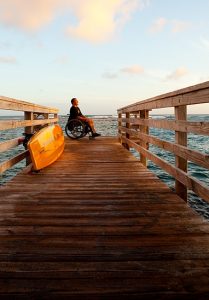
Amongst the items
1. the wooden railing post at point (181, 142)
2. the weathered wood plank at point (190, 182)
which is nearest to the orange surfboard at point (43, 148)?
the weathered wood plank at point (190, 182)

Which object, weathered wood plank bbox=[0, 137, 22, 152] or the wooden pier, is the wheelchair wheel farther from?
the wooden pier

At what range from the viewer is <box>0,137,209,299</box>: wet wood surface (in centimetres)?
181

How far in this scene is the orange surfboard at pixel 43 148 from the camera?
545cm

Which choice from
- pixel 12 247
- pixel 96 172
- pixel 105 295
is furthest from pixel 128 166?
pixel 105 295

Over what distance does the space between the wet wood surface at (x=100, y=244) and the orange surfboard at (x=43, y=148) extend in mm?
1108

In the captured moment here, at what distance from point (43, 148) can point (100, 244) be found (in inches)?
147

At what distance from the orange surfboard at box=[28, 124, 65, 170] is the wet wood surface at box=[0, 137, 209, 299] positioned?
1.11m

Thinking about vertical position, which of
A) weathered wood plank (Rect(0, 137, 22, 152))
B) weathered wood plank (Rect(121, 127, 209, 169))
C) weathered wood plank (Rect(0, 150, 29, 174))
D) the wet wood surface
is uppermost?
weathered wood plank (Rect(0, 137, 22, 152))

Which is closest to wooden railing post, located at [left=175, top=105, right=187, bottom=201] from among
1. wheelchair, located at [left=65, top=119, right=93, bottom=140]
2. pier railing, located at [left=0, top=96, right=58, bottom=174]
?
pier railing, located at [left=0, top=96, right=58, bottom=174]

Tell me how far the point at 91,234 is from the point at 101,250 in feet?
1.08

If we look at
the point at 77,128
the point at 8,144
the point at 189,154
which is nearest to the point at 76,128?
the point at 77,128

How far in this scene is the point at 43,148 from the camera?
5.86m

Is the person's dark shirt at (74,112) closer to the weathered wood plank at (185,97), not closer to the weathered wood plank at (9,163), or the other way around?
the weathered wood plank at (9,163)

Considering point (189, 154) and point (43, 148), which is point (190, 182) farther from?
point (43, 148)
